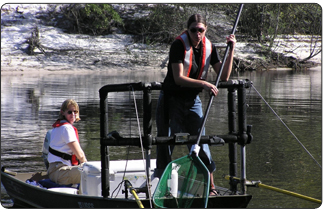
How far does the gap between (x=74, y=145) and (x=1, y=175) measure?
1357 millimetres

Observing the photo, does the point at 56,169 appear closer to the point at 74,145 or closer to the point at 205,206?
the point at 74,145

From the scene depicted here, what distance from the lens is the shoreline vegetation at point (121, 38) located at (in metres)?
24.9

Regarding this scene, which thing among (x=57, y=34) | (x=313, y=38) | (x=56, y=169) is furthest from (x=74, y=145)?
(x=313, y=38)

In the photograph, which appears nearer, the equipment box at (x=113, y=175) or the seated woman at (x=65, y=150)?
the equipment box at (x=113, y=175)

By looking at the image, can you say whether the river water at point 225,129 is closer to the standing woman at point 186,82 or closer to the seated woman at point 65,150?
the standing woman at point 186,82

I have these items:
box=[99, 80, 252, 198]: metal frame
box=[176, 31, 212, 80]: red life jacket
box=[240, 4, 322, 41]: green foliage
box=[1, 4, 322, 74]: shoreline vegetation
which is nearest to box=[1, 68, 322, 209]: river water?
box=[99, 80, 252, 198]: metal frame

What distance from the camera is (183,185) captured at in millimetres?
4086

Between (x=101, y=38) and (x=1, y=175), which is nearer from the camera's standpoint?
(x=1, y=175)

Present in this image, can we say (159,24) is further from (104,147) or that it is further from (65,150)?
(104,147)

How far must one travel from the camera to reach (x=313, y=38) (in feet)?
97.9

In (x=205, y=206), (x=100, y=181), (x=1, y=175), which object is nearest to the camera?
(x=205, y=206)

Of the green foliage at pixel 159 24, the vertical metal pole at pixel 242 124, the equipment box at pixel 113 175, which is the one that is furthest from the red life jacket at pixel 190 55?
the green foliage at pixel 159 24

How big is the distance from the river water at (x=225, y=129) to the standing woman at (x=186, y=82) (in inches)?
17.1

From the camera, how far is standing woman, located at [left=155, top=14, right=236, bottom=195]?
4184 mm
